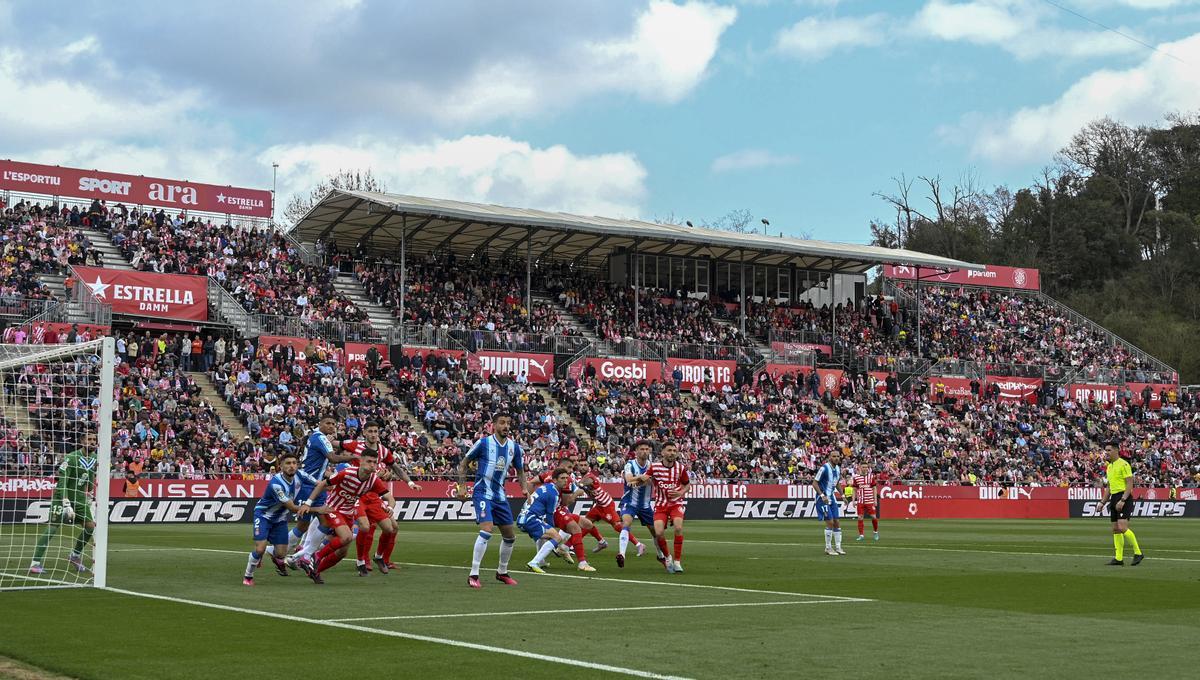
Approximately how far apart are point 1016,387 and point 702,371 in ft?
63.6

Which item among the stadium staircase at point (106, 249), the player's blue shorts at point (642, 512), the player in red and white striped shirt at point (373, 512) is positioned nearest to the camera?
the player in red and white striped shirt at point (373, 512)

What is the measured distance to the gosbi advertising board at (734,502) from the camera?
4028 centimetres

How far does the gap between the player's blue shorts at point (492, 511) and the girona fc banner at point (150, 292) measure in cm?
3653

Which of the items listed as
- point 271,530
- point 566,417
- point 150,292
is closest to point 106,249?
point 150,292

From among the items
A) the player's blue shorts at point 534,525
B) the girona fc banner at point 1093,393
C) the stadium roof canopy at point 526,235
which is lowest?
the player's blue shorts at point 534,525

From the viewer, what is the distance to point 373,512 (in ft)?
65.8

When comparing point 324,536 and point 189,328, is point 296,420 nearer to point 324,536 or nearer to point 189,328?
point 189,328

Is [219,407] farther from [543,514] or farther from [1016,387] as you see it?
[1016,387]

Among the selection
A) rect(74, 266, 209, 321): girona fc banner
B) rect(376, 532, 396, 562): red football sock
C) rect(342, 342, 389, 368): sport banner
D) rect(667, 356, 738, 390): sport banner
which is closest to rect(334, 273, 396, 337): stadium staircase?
rect(342, 342, 389, 368): sport banner

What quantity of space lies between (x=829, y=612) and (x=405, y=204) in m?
43.7

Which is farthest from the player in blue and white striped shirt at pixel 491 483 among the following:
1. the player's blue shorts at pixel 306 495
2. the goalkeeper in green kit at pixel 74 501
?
the goalkeeper in green kit at pixel 74 501

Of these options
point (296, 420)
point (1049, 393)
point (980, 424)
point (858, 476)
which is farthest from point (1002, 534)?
point (1049, 393)

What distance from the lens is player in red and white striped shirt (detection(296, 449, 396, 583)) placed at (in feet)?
58.2

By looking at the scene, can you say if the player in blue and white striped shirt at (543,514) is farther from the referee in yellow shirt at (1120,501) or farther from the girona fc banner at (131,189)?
the girona fc banner at (131,189)
